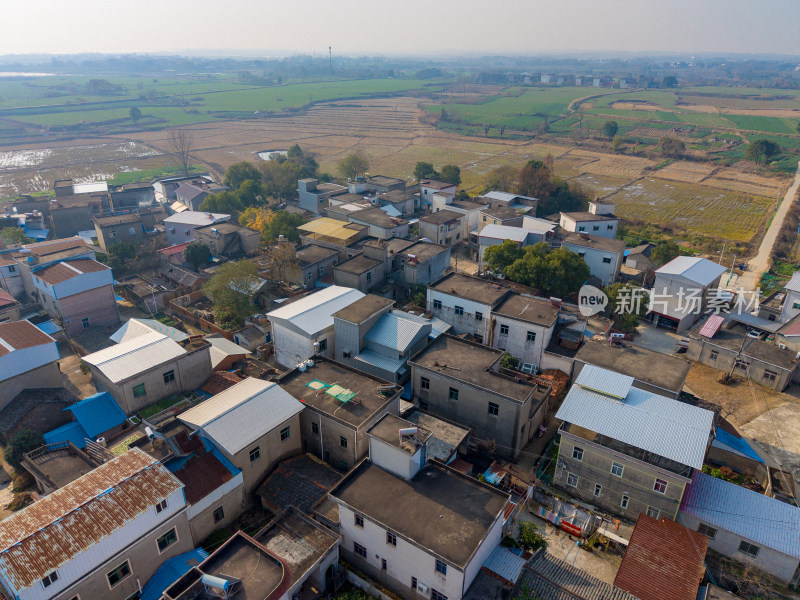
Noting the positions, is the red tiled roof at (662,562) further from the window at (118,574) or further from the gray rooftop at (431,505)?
the window at (118,574)

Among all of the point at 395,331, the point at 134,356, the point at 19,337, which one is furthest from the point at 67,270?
the point at 395,331

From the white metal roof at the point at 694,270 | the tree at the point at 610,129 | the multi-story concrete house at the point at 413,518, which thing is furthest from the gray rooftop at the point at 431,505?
the tree at the point at 610,129

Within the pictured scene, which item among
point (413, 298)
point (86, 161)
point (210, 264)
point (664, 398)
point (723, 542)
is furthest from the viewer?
point (86, 161)

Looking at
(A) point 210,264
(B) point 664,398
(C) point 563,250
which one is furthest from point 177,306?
(B) point 664,398

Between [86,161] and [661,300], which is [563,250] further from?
[86,161]

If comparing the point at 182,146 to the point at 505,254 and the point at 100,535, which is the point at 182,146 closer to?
the point at 505,254
